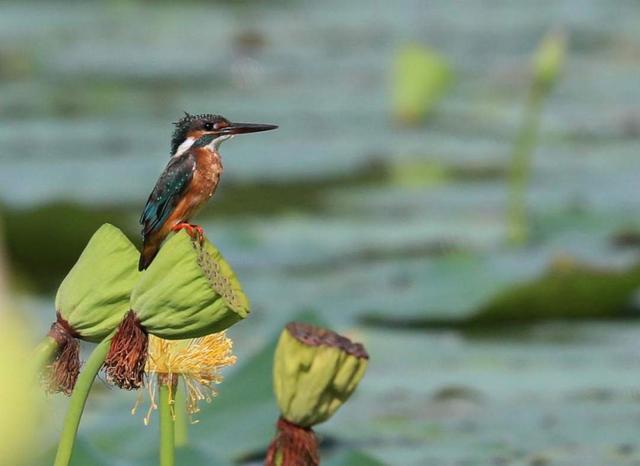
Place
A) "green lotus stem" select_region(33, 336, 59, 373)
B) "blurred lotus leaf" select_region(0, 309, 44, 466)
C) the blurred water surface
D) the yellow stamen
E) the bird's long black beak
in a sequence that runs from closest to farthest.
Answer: "blurred lotus leaf" select_region(0, 309, 44, 466)
"green lotus stem" select_region(33, 336, 59, 373)
the yellow stamen
the bird's long black beak
the blurred water surface

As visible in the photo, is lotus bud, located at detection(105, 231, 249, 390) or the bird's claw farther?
the bird's claw

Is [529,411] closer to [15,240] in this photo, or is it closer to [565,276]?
[565,276]

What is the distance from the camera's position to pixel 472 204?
16.0ft

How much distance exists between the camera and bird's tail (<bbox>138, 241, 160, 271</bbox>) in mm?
1567

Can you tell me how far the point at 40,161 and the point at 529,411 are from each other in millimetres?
2660

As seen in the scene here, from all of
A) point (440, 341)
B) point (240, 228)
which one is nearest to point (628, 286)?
point (440, 341)

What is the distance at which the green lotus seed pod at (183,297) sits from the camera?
4.39ft

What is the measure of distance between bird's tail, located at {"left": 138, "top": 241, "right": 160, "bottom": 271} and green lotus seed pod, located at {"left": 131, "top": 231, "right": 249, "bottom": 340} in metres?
0.12

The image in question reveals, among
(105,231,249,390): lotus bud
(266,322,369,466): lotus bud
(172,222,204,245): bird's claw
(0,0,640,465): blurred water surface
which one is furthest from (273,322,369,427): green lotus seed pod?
(0,0,640,465): blurred water surface

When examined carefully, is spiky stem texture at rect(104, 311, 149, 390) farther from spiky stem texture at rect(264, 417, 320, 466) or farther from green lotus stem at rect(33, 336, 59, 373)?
spiky stem texture at rect(264, 417, 320, 466)

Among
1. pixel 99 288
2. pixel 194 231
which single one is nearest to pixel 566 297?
pixel 194 231

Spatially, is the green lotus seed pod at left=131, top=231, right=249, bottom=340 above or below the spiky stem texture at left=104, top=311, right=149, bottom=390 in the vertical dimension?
above

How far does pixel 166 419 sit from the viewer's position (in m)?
1.58

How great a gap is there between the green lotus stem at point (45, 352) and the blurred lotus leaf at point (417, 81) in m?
4.07
